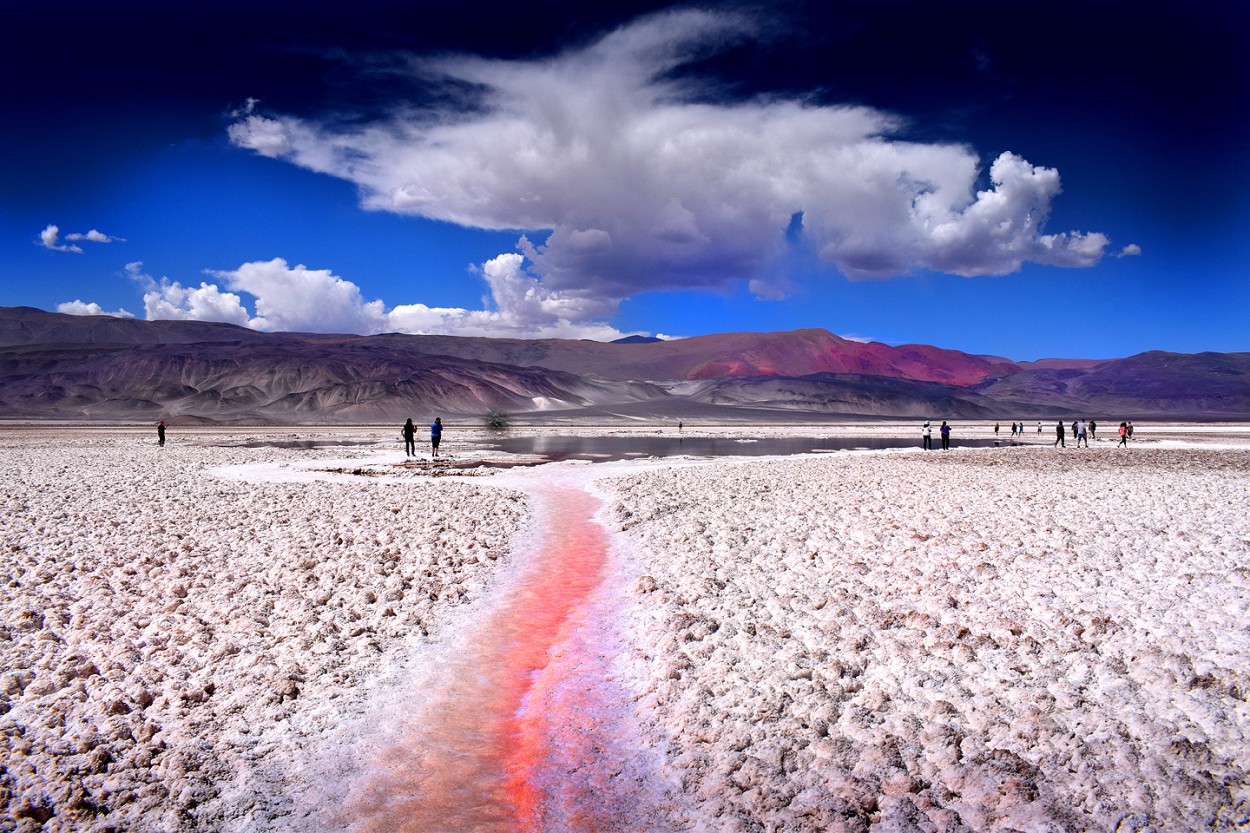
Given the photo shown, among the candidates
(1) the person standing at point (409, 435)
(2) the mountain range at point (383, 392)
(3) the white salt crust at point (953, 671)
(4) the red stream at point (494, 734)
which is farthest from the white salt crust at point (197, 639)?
(2) the mountain range at point (383, 392)

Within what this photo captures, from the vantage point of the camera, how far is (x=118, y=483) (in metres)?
19.2

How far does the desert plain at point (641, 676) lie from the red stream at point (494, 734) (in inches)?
1.2

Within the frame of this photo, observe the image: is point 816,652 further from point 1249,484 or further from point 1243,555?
point 1249,484

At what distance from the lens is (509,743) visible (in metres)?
5.15

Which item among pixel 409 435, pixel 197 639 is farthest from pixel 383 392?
pixel 197 639

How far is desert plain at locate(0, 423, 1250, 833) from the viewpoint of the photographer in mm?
4250

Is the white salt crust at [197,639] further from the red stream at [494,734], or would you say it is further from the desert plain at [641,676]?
the red stream at [494,734]

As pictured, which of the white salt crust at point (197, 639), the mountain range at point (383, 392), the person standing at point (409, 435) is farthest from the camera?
the mountain range at point (383, 392)

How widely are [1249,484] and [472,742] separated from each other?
68.2 feet

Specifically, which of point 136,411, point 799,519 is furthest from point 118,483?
point 136,411

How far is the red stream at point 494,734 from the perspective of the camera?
4.25 metres

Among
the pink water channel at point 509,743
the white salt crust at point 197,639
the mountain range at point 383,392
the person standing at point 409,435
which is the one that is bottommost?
the pink water channel at point 509,743

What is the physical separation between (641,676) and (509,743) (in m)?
1.47

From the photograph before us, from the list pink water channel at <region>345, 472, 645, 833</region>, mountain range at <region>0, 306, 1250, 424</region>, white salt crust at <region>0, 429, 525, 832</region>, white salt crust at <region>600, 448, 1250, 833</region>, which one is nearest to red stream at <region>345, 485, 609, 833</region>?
pink water channel at <region>345, 472, 645, 833</region>
